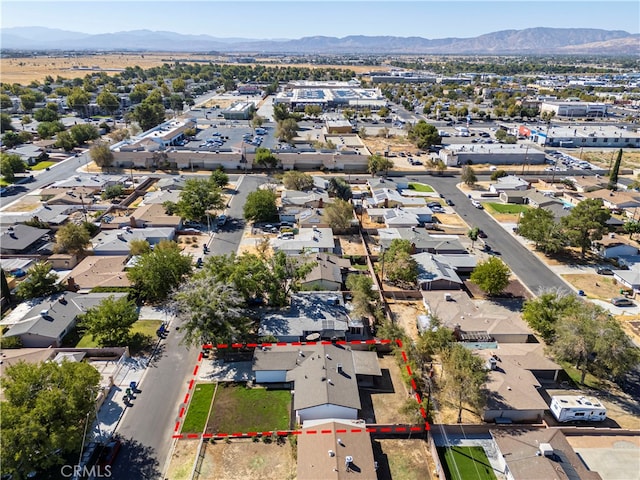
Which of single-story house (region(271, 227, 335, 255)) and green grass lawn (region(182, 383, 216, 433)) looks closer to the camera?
green grass lawn (region(182, 383, 216, 433))

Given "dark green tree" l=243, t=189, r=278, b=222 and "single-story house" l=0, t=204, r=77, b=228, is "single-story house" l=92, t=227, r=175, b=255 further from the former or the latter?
"dark green tree" l=243, t=189, r=278, b=222

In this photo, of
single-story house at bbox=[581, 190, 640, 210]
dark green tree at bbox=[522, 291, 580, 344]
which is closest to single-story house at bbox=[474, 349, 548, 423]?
dark green tree at bbox=[522, 291, 580, 344]

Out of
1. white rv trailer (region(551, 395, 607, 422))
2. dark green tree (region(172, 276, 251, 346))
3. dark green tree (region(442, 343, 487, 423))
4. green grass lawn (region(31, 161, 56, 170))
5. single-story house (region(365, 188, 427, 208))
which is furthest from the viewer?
green grass lawn (region(31, 161, 56, 170))

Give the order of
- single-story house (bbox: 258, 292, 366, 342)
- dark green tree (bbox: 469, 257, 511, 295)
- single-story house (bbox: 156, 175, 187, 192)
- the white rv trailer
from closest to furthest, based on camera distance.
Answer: the white rv trailer < single-story house (bbox: 258, 292, 366, 342) < dark green tree (bbox: 469, 257, 511, 295) < single-story house (bbox: 156, 175, 187, 192)

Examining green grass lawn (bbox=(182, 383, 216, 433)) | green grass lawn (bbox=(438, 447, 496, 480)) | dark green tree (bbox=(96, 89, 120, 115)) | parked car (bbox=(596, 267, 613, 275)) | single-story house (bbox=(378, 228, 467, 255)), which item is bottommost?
green grass lawn (bbox=(438, 447, 496, 480))

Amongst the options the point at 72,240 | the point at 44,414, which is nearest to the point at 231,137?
the point at 72,240

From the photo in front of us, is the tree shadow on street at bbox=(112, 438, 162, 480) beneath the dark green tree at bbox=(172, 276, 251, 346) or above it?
beneath

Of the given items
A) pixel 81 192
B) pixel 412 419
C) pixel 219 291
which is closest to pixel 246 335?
pixel 219 291

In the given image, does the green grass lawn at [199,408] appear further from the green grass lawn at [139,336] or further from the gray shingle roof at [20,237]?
the gray shingle roof at [20,237]
